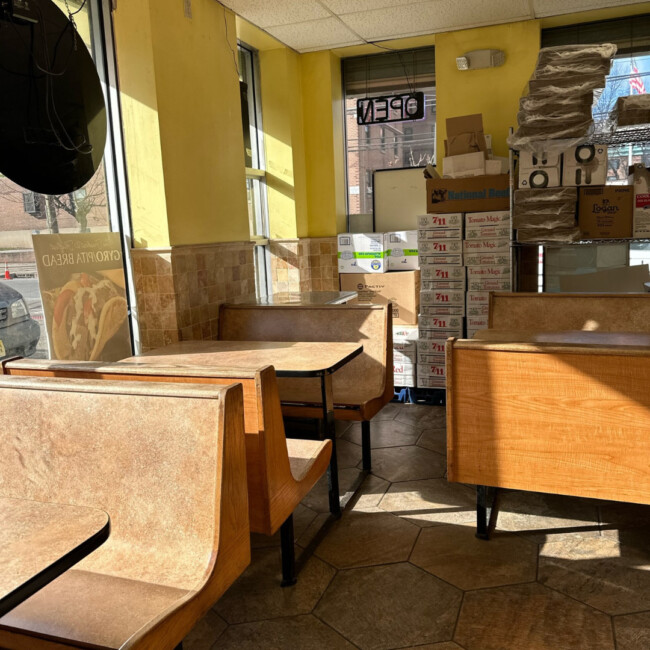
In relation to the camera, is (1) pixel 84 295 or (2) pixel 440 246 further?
(2) pixel 440 246

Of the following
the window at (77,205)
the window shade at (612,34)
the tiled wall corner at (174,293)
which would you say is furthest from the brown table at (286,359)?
the window shade at (612,34)

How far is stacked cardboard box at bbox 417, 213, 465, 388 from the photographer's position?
4441 mm

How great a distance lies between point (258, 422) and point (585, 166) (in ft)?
10.2

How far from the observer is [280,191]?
5227mm

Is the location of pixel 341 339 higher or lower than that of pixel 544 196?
lower

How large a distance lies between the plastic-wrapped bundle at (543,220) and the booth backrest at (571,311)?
30.4 inches

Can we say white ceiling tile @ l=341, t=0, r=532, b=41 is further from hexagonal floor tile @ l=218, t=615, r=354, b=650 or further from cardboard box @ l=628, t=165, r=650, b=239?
hexagonal floor tile @ l=218, t=615, r=354, b=650

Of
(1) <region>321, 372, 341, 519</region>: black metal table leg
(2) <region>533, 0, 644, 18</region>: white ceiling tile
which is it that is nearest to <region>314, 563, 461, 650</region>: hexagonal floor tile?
(1) <region>321, 372, 341, 519</region>: black metal table leg

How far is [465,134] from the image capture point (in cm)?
451

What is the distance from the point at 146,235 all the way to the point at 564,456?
248cm

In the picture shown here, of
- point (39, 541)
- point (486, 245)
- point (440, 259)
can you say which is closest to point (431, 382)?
point (440, 259)

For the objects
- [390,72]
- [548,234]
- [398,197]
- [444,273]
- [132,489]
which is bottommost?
[132,489]

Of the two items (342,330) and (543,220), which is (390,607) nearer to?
(342,330)

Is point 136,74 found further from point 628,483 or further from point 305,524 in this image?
point 628,483
